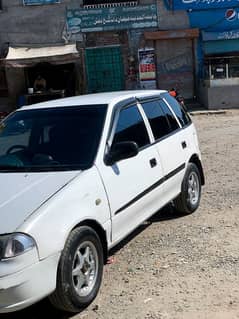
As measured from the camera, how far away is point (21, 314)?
14.0 feet

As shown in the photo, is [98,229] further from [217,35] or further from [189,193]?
[217,35]

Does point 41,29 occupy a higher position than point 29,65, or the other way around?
point 41,29

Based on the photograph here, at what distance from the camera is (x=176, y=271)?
15.8ft

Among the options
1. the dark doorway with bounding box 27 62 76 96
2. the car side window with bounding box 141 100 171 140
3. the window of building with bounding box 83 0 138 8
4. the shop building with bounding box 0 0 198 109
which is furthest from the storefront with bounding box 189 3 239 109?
the car side window with bounding box 141 100 171 140

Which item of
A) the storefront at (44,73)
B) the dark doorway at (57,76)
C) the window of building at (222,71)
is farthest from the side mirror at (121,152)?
the dark doorway at (57,76)

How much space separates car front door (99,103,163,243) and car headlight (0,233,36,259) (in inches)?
44.3

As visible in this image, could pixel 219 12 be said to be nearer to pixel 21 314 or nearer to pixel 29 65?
pixel 29 65

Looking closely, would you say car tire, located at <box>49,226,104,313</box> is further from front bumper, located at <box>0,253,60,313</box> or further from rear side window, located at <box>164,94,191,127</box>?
rear side window, located at <box>164,94,191,127</box>

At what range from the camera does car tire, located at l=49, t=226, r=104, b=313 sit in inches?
153

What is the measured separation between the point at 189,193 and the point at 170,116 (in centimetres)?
98

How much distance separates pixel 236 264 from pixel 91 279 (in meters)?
1.42

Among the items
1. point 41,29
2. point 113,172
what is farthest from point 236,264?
point 41,29

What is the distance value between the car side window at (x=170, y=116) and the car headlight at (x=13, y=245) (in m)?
3.15

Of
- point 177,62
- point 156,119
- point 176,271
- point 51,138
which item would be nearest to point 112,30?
point 177,62
